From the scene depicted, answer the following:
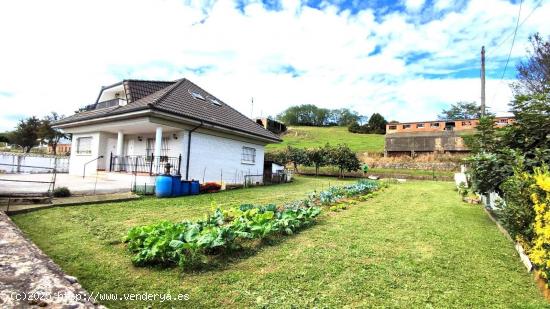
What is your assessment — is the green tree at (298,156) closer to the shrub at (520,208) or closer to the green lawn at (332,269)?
the green lawn at (332,269)

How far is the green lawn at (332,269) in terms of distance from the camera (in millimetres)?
3217

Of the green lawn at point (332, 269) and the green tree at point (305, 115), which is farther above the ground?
the green tree at point (305, 115)

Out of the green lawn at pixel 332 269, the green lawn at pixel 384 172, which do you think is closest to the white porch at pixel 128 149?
the green lawn at pixel 332 269

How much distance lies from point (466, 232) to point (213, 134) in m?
12.1

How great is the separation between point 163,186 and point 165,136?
500 cm

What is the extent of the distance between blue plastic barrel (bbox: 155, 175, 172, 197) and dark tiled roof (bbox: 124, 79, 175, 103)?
7.38 meters

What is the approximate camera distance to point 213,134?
15680 millimetres

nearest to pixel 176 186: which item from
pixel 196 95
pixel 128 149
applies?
pixel 128 149

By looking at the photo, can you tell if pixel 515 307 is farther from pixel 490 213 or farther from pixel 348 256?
pixel 490 213

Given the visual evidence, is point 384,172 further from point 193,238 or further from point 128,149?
Result: point 193,238

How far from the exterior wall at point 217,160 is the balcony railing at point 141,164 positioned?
511mm

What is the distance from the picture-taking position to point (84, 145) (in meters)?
18.3

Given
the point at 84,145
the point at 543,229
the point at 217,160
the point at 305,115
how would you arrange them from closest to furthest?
the point at 543,229, the point at 217,160, the point at 84,145, the point at 305,115

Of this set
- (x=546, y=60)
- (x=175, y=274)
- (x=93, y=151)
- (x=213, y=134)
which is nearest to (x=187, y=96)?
(x=213, y=134)
